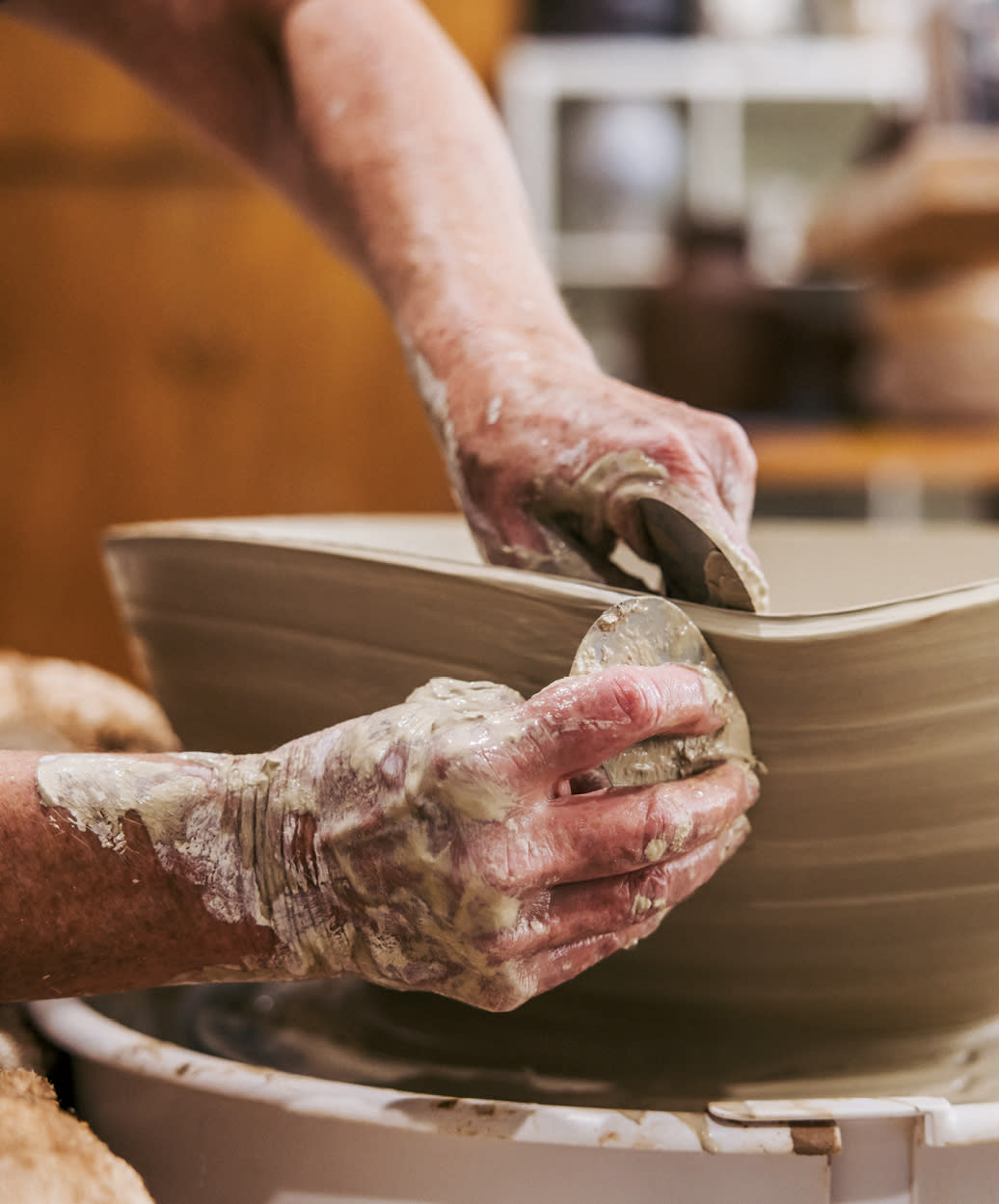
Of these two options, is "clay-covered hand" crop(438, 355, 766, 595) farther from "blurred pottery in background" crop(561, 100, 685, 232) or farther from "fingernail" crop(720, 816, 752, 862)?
"blurred pottery in background" crop(561, 100, 685, 232)

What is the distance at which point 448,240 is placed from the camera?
52cm

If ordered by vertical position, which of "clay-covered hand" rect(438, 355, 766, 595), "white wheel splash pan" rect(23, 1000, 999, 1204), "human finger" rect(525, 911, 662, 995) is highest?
"clay-covered hand" rect(438, 355, 766, 595)

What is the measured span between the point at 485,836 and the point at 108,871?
4.5 inches

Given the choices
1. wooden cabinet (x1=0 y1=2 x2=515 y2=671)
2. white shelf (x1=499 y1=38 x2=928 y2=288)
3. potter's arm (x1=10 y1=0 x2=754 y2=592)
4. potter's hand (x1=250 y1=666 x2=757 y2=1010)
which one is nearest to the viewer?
potter's hand (x1=250 y1=666 x2=757 y2=1010)

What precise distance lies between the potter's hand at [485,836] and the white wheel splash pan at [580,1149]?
1.8 inches

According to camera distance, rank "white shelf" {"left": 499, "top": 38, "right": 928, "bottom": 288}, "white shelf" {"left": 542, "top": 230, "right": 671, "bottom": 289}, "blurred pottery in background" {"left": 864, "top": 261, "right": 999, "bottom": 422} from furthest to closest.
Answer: "white shelf" {"left": 542, "top": 230, "right": 671, "bottom": 289}, "white shelf" {"left": 499, "top": 38, "right": 928, "bottom": 288}, "blurred pottery in background" {"left": 864, "top": 261, "right": 999, "bottom": 422}

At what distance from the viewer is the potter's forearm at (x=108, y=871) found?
0.34 m

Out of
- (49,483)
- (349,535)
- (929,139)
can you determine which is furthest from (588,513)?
(49,483)

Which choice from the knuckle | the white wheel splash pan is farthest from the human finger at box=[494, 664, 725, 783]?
the white wheel splash pan

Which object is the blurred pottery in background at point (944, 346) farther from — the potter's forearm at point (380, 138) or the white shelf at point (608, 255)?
the potter's forearm at point (380, 138)

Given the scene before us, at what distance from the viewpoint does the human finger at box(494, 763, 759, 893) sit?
314 mm

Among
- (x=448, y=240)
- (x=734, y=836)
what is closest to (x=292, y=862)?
(x=734, y=836)

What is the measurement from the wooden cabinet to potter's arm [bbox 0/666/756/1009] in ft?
5.74

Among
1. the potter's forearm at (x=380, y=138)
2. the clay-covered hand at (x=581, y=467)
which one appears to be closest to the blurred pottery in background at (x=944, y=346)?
the potter's forearm at (x=380, y=138)
